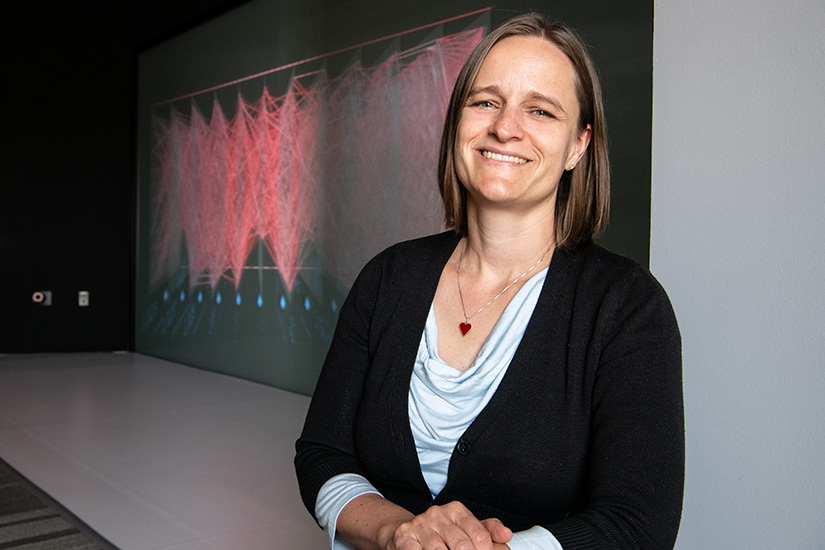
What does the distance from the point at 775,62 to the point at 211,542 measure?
6.60 feet

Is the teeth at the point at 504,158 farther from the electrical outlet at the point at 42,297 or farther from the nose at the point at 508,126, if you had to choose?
the electrical outlet at the point at 42,297

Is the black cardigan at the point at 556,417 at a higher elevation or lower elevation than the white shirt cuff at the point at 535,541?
higher

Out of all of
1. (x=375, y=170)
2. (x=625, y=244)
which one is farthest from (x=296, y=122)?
(x=625, y=244)

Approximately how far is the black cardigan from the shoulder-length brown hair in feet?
0.20

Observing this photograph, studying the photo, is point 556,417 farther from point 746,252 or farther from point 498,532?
point 746,252

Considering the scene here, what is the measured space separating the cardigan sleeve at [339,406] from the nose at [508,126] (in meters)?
0.36

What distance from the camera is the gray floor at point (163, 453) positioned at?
2316mm

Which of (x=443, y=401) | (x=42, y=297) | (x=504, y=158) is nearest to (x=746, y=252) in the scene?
(x=504, y=158)

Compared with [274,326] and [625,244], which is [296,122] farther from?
[625,244]

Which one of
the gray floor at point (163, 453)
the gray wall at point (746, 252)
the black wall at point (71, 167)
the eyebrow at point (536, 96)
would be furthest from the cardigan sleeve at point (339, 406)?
the black wall at point (71, 167)

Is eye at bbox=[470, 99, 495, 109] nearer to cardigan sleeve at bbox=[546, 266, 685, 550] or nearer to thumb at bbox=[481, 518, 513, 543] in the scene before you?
cardigan sleeve at bbox=[546, 266, 685, 550]

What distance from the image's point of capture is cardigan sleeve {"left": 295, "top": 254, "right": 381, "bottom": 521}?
1.23 m

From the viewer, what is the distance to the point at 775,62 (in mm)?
1347

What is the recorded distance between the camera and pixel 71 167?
597cm
